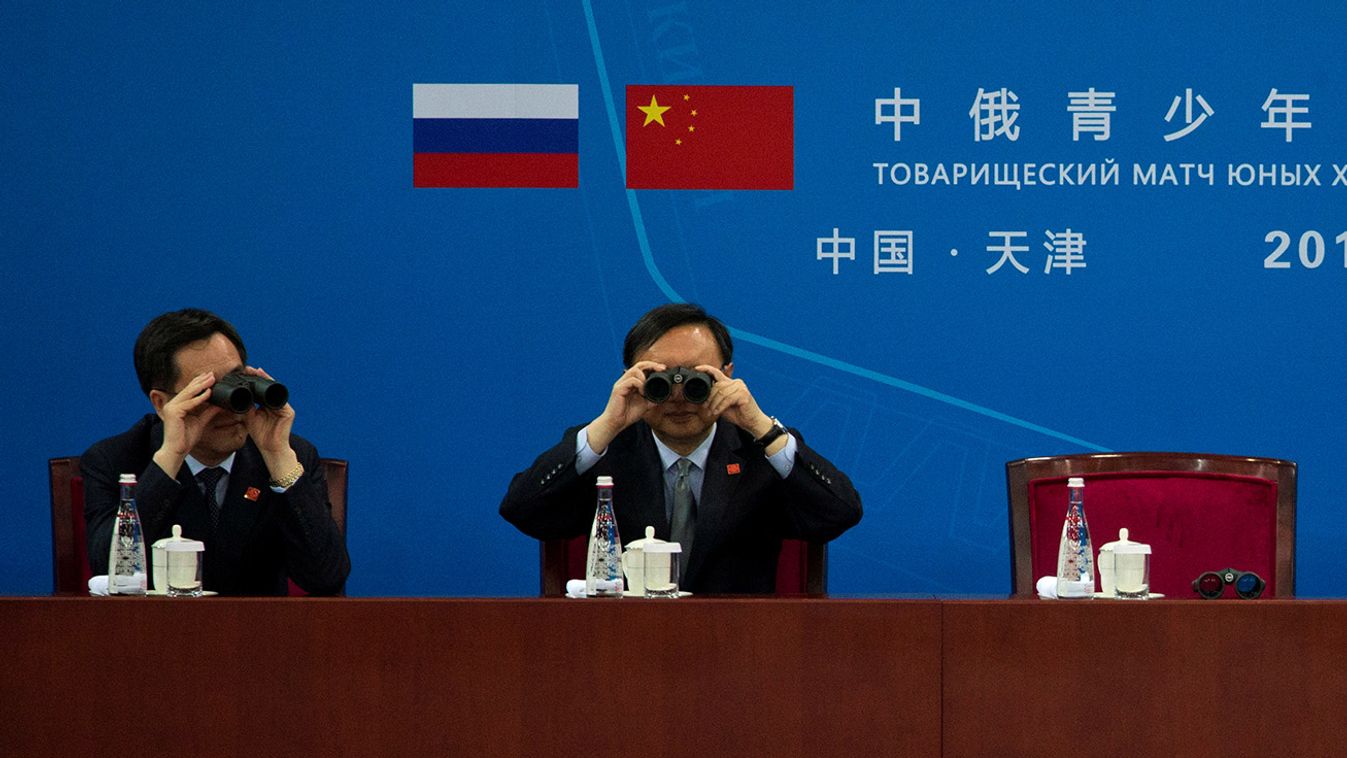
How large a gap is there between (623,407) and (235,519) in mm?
698

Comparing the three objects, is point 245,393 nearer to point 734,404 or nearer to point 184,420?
point 184,420

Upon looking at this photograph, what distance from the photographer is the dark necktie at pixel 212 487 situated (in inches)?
105

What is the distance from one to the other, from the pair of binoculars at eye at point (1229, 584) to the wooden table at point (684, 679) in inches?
7.1

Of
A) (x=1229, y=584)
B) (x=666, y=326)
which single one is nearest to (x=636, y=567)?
(x=666, y=326)

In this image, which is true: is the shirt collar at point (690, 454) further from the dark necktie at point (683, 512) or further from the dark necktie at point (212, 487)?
the dark necktie at point (212, 487)

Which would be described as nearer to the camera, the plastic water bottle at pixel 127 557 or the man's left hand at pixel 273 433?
the plastic water bottle at pixel 127 557

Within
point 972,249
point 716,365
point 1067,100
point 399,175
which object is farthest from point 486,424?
point 1067,100

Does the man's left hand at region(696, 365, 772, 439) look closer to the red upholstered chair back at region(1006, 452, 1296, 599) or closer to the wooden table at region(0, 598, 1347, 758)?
the red upholstered chair back at region(1006, 452, 1296, 599)

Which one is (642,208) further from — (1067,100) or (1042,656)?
(1042,656)

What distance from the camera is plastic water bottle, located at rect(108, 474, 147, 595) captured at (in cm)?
220

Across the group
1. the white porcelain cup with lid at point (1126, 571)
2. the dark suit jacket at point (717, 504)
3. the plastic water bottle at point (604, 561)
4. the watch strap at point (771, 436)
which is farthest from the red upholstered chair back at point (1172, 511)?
the plastic water bottle at point (604, 561)

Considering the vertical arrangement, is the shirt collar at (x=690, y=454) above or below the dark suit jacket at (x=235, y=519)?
above

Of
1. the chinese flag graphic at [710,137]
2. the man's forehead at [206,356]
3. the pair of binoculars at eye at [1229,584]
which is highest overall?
the chinese flag graphic at [710,137]

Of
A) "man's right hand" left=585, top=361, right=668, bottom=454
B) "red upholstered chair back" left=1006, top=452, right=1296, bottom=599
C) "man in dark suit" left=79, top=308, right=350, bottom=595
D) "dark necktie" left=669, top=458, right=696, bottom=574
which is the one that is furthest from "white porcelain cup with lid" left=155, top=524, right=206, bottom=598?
"red upholstered chair back" left=1006, top=452, right=1296, bottom=599
